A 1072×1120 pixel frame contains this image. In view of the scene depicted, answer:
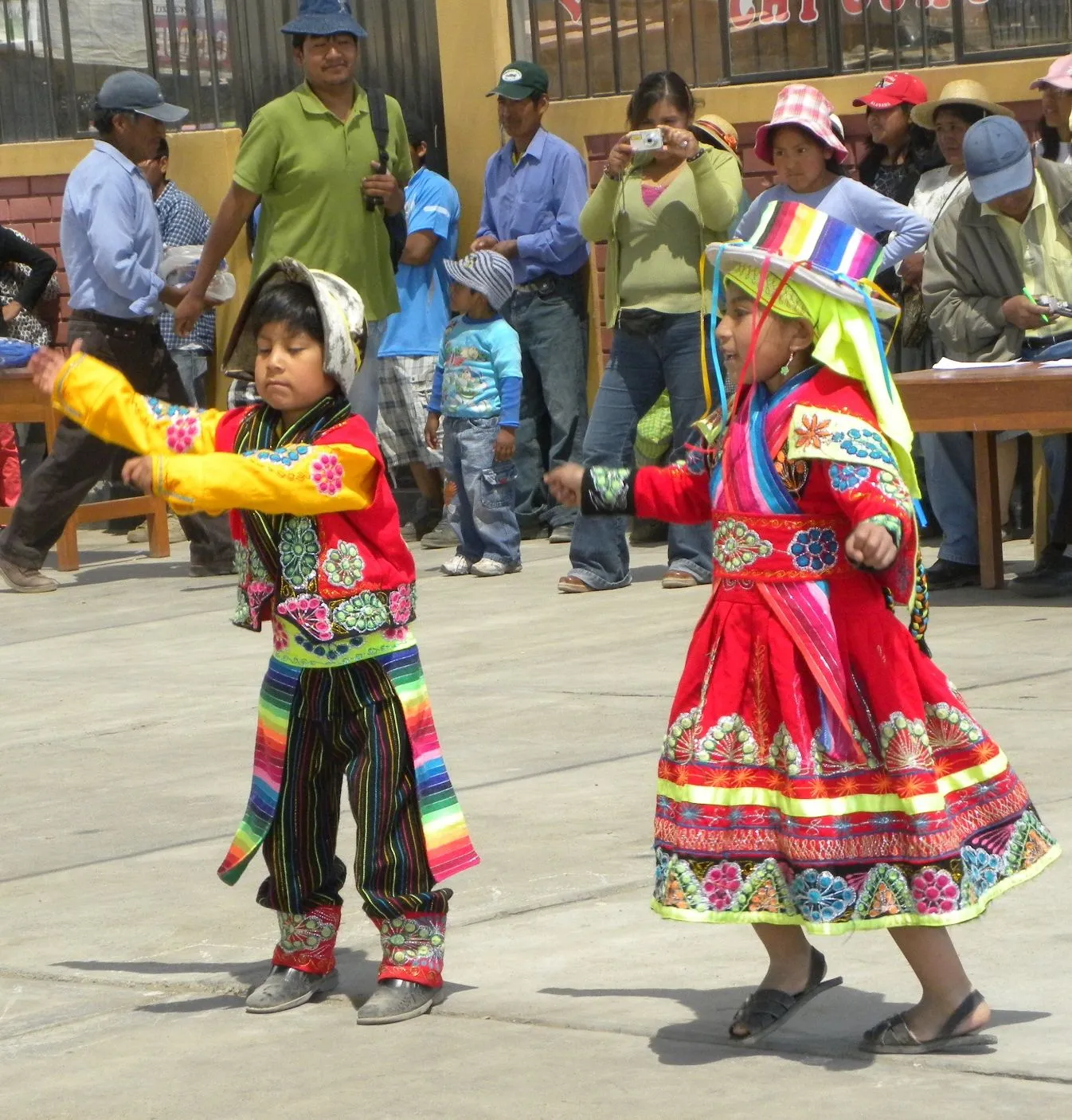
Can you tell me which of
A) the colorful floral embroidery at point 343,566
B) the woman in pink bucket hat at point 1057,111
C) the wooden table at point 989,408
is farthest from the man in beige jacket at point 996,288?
the colorful floral embroidery at point 343,566

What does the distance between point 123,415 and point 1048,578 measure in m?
5.00

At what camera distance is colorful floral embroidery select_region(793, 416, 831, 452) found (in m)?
3.93

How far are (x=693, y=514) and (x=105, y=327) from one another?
663cm

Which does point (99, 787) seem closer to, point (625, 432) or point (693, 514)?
point (693, 514)

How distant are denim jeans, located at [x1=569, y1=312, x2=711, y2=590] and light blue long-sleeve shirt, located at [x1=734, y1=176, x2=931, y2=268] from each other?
0.72 m

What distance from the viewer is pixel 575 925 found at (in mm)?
4773

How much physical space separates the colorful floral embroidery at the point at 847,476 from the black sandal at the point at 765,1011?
2.91 ft

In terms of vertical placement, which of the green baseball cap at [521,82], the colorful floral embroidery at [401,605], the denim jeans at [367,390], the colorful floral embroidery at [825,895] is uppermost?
the green baseball cap at [521,82]

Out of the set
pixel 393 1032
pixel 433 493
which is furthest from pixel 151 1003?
pixel 433 493

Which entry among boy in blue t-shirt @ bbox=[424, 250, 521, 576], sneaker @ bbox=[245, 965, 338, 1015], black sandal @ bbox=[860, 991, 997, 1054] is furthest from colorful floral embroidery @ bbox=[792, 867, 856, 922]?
boy in blue t-shirt @ bbox=[424, 250, 521, 576]

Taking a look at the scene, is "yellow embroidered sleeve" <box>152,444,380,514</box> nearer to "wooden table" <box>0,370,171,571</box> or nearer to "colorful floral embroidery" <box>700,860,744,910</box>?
"colorful floral embroidery" <box>700,860,744,910</box>

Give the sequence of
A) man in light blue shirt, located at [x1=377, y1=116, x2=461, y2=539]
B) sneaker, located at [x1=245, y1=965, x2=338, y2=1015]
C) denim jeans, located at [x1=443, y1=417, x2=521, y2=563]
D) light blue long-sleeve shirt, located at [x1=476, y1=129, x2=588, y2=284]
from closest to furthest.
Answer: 1. sneaker, located at [x1=245, y1=965, x2=338, y2=1015]
2. denim jeans, located at [x1=443, y1=417, x2=521, y2=563]
3. light blue long-sleeve shirt, located at [x1=476, y1=129, x2=588, y2=284]
4. man in light blue shirt, located at [x1=377, y1=116, x2=461, y2=539]

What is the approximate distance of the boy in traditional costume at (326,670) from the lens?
14.4ft

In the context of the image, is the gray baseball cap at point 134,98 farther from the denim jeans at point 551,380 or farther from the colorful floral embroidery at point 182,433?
the colorful floral embroidery at point 182,433
